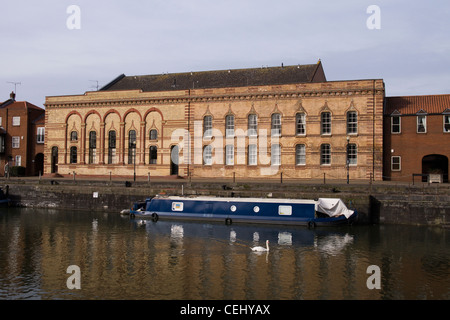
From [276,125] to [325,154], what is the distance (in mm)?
5068

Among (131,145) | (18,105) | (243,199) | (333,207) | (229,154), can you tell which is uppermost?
(18,105)

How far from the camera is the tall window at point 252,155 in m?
40.0

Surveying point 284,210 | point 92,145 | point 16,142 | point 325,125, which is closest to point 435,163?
point 325,125

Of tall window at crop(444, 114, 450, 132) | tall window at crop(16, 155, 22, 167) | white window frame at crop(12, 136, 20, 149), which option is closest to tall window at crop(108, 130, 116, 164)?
tall window at crop(16, 155, 22, 167)

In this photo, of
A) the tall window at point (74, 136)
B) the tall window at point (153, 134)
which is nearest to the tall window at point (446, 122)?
the tall window at point (153, 134)

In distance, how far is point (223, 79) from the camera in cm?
4428

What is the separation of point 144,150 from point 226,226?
17.9 meters

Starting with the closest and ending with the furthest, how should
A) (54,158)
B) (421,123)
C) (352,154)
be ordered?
(421,123), (352,154), (54,158)

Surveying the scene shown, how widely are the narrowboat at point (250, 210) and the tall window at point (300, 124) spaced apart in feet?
37.0

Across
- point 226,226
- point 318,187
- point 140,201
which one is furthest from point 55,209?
point 318,187

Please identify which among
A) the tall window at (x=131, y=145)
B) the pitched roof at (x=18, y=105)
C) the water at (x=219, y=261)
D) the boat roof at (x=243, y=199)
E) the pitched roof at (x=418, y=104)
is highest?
the pitched roof at (x=18, y=105)

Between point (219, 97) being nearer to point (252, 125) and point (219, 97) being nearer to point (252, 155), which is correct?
point (252, 125)

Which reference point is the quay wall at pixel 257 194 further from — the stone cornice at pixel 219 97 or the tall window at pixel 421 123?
the stone cornice at pixel 219 97
